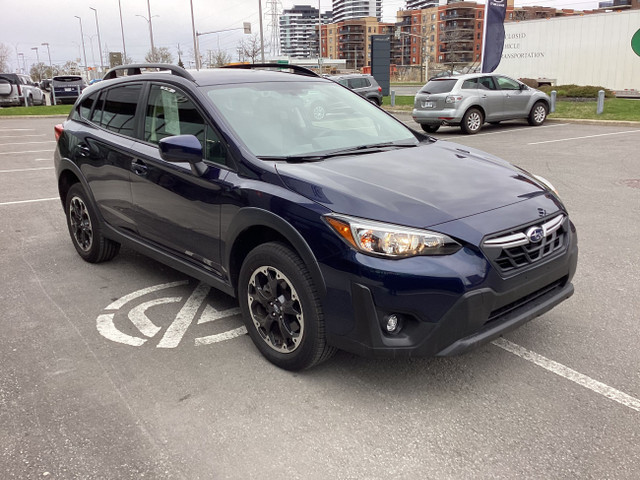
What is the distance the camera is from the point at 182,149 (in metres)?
3.52

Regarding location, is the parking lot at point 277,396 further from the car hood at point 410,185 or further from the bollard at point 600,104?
the bollard at point 600,104

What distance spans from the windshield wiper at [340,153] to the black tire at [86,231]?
239cm

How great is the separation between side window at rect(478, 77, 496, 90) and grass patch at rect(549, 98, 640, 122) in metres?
3.29

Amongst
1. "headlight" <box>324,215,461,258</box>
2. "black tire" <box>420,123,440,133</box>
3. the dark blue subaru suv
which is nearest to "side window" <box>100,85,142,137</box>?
the dark blue subaru suv

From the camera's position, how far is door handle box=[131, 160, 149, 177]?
4.24m

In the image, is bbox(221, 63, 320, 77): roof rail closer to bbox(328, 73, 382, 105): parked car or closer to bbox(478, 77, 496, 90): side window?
bbox(478, 77, 496, 90): side window

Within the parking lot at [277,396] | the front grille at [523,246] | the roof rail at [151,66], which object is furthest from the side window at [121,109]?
the front grille at [523,246]

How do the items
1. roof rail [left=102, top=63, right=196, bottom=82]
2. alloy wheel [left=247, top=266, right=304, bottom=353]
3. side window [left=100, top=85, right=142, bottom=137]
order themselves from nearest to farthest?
alloy wheel [left=247, top=266, right=304, bottom=353]
roof rail [left=102, top=63, right=196, bottom=82]
side window [left=100, top=85, right=142, bottom=137]

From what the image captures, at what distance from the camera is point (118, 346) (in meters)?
3.77

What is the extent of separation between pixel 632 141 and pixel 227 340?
12.5m

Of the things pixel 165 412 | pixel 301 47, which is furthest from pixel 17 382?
pixel 301 47

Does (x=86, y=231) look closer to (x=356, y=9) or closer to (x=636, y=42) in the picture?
(x=636, y=42)

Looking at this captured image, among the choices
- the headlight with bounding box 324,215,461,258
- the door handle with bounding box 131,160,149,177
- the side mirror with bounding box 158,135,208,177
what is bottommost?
the headlight with bounding box 324,215,461,258

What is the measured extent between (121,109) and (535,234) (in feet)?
11.5
